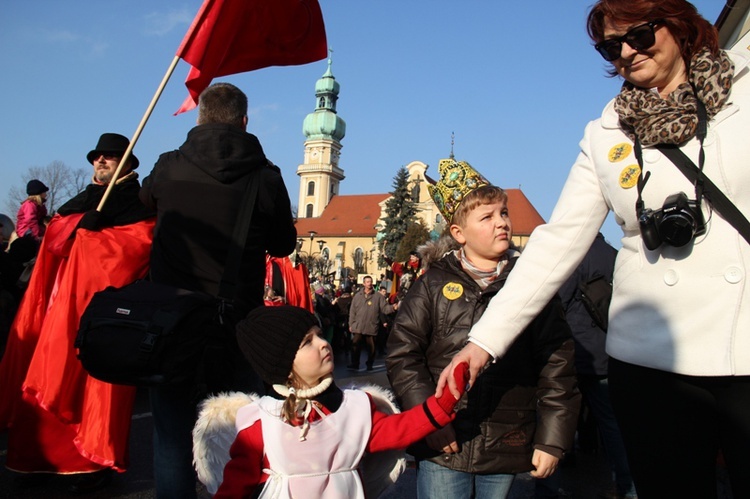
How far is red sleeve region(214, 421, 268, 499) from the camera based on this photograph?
2.30m

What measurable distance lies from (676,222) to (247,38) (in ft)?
10.6

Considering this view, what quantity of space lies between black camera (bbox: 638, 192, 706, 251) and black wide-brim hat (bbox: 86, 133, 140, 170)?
132 inches

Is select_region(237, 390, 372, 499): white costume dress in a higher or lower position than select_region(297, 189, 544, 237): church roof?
lower

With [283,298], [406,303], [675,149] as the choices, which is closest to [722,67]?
[675,149]

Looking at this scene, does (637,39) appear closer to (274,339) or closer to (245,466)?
(274,339)

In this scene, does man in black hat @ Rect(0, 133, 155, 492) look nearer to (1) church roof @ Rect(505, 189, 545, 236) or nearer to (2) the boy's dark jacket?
(2) the boy's dark jacket

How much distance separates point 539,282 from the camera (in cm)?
223

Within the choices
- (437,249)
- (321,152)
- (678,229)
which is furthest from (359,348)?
(321,152)

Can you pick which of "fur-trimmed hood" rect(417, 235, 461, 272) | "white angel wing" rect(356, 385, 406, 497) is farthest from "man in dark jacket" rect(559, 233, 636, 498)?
"white angel wing" rect(356, 385, 406, 497)

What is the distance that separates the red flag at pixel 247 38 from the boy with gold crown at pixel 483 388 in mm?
2131

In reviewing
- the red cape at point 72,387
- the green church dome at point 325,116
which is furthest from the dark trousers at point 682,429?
the green church dome at point 325,116

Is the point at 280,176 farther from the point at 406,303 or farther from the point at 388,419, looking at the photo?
the point at 388,419

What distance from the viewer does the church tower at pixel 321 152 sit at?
4063 inches

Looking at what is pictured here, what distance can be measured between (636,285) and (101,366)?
6.26ft
